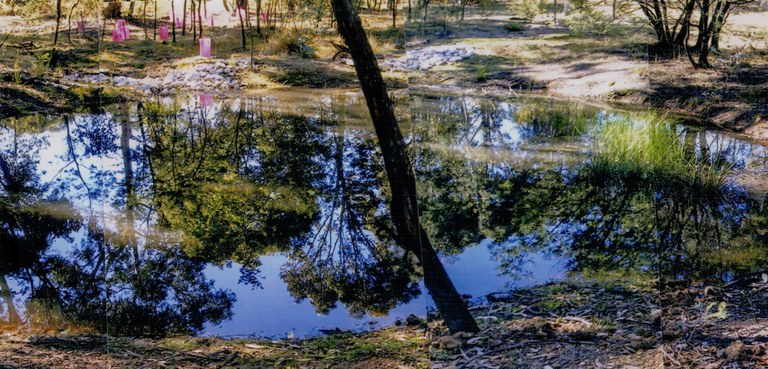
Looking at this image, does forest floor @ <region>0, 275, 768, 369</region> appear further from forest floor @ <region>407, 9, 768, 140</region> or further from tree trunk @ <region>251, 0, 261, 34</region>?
tree trunk @ <region>251, 0, 261, 34</region>

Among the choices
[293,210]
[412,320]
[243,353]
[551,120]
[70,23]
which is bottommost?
[243,353]

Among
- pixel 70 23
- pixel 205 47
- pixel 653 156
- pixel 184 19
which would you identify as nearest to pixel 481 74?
pixel 653 156

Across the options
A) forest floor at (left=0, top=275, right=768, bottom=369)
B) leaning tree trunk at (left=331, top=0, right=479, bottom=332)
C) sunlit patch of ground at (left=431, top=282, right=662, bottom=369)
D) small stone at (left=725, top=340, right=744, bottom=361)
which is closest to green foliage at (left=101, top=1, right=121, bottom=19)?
leaning tree trunk at (left=331, top=0, right=479, bottom=332)

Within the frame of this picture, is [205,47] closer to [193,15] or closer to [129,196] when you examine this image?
[193,15]

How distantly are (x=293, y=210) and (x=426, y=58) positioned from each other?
2.64ft

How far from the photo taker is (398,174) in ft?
9.41

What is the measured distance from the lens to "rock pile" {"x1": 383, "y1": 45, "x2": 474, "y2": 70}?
2.84 meters

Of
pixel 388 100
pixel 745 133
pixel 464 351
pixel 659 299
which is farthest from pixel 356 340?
pixel 745 133

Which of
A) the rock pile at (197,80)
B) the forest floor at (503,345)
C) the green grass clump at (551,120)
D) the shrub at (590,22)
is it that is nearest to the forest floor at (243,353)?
the forest floor at (503,345)

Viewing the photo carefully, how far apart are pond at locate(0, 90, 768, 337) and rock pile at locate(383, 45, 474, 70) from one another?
12 cm

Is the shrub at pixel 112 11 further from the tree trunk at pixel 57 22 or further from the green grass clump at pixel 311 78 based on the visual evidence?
the green grass clump at pixel 311 78

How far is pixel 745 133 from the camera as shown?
11.4ft

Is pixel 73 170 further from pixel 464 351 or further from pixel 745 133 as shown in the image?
pixel 745 133

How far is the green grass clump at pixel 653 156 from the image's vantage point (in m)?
2.89
